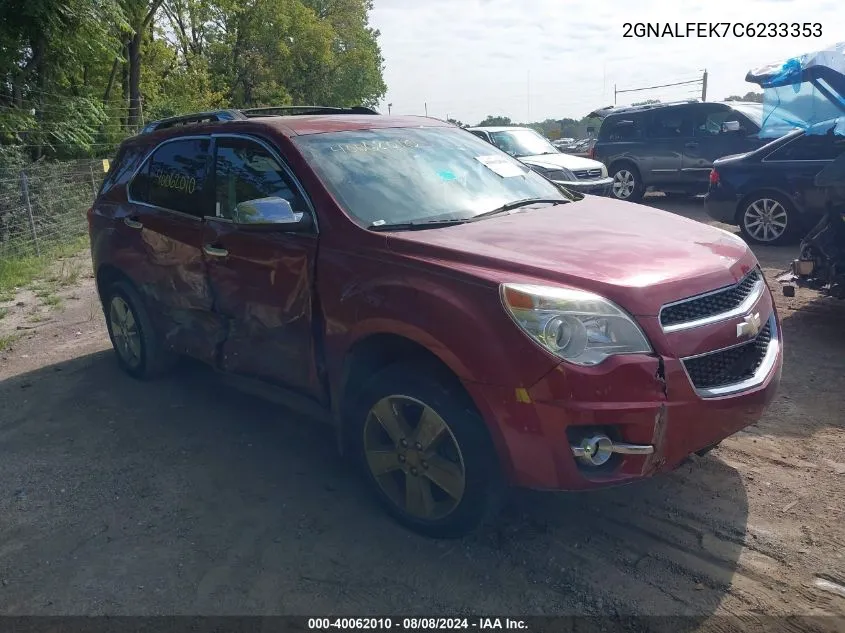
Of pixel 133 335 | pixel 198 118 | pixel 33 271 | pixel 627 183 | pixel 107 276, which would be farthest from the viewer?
pixel 627 183

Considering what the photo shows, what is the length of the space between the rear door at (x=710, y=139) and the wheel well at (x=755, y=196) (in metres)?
3.79

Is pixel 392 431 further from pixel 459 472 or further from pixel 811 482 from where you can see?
pixel 811 482

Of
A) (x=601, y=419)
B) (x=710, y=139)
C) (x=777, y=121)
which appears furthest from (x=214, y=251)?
(x=710, y=139)

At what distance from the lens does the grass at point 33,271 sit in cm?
998

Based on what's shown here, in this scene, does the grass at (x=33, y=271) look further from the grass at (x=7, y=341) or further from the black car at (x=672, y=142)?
the black car at (x=672, y=142)

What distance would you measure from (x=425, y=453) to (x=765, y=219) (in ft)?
26.1

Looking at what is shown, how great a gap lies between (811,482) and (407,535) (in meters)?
2.08

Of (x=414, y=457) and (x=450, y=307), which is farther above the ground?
(x=450, y=307)

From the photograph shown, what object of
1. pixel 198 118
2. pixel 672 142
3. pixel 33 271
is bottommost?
pixel 33 271

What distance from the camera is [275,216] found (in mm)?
3672

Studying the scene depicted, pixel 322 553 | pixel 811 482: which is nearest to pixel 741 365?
pixel 811 482

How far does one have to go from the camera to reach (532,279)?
2979 mm

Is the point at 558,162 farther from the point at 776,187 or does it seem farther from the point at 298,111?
the point at 298,111

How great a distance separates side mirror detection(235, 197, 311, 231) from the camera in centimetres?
367
